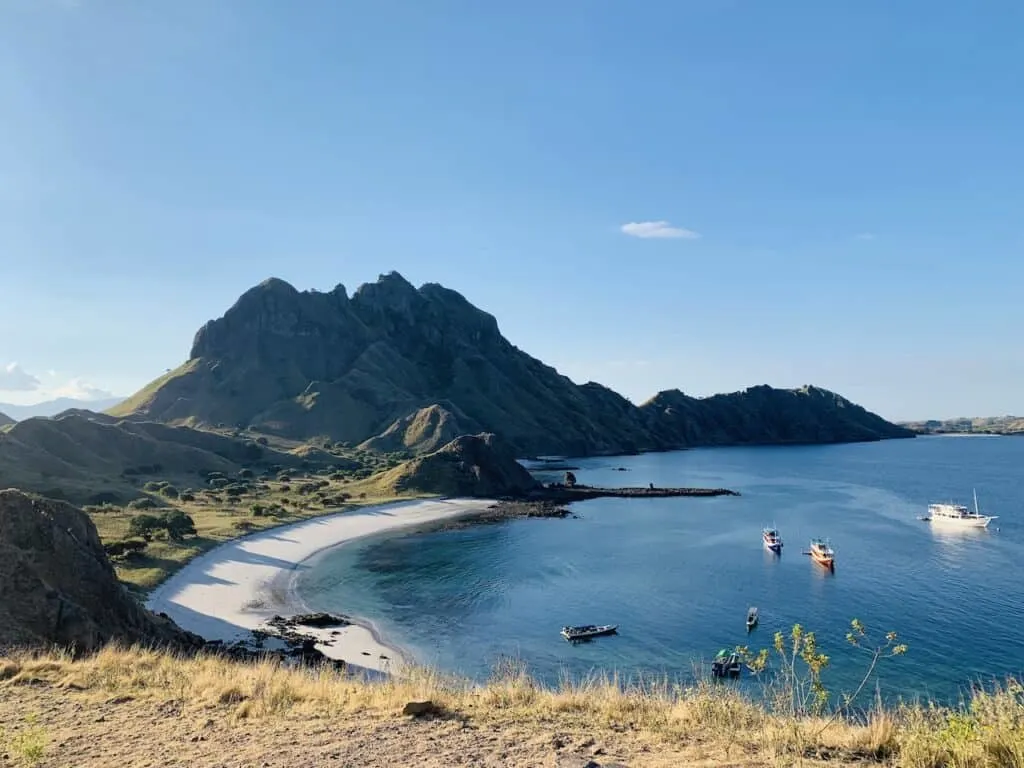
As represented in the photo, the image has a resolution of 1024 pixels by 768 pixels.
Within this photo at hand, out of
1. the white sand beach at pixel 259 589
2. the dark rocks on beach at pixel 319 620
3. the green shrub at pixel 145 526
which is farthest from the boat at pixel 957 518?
the green shrub at pixel 145 526

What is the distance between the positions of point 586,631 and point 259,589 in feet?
94.8

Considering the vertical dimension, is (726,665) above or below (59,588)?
below

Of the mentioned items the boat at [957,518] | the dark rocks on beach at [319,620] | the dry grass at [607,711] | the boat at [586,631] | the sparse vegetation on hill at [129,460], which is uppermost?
the sparse vegetation on hill at [129,460]

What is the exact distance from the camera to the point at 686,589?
57656 millimetres

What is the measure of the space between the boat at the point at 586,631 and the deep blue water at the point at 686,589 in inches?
37.5

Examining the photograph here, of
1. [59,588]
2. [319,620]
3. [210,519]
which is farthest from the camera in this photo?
[210,519]

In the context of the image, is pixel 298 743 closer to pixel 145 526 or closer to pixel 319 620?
pixel 319 620

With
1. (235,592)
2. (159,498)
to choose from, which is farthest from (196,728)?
(159,498)

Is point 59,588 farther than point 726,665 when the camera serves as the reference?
No

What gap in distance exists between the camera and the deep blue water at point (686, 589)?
4044 cm

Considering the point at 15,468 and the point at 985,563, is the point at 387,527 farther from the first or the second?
the point at 985,563

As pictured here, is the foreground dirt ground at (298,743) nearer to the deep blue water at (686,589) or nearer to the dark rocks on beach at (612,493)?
the deep blue water at (686,589)

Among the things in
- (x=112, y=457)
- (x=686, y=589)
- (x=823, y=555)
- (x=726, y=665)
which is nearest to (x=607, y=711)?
(x=726, y=665)

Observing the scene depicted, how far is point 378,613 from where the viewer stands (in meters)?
51.7
